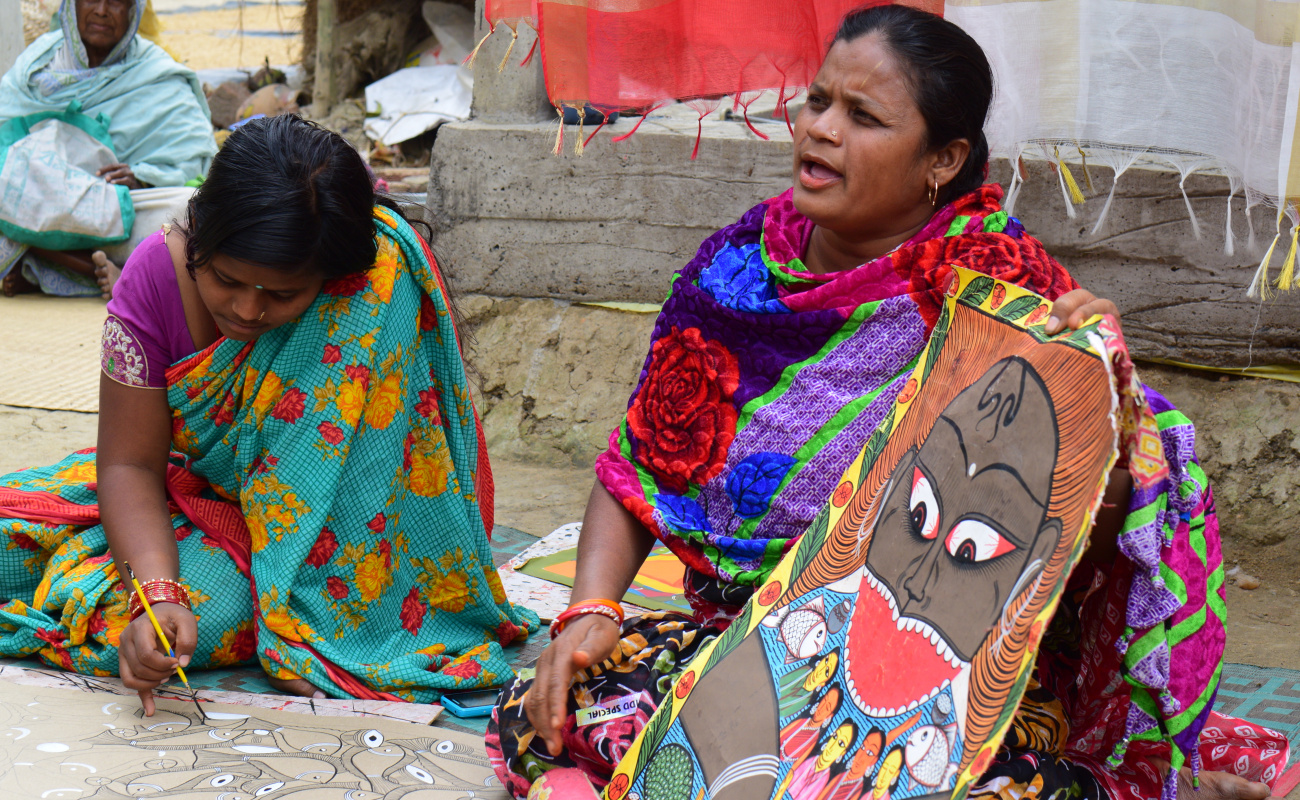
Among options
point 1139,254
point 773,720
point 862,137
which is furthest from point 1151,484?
point 1139,254

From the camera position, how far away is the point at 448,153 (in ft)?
12.3

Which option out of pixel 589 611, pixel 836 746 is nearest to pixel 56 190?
pixel 589 611

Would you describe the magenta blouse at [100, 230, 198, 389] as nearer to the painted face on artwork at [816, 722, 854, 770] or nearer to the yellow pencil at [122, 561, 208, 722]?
the yellow pencil at [122, 561, 208, 722]

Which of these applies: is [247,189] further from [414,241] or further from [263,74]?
[263,74]

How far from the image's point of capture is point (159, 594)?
201cm

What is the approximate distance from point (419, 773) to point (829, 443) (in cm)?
87

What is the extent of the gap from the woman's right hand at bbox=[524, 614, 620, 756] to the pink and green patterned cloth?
0.22 meters

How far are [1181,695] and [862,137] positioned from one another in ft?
2.95

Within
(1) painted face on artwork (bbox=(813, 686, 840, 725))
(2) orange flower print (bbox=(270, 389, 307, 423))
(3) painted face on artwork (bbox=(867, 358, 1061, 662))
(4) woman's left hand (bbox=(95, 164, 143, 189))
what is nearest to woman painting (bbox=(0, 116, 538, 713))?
(2) orange flower print (bbox=(270, 389, 307, 423))

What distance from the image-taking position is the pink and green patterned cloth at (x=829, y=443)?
1392 millimetres

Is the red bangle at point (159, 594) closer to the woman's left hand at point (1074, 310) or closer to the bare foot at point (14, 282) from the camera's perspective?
the woman's left hand at point (1074, 310)

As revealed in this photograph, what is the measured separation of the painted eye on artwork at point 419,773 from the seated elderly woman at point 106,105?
14.2 feet

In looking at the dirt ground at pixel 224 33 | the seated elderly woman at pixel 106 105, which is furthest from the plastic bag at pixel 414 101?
the dirt ground at pixel 224 33

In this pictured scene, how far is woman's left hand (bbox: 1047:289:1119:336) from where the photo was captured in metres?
1.33
